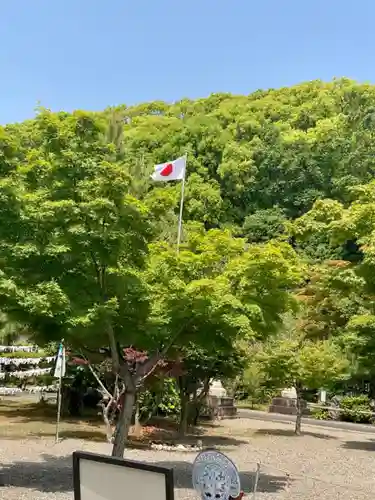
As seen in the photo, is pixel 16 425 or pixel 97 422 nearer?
pixel 16 425

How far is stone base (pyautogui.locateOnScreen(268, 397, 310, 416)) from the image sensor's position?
29.5 m

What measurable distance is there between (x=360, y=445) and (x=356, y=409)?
7.87 meters

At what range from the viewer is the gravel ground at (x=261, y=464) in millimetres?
10984

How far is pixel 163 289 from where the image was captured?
1055cm

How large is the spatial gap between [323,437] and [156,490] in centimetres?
1948

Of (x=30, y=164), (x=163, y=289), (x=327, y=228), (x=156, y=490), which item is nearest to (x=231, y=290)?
(x=163, y=289)

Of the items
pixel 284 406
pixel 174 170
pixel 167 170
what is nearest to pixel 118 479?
pixel 174 170

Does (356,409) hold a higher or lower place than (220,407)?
higher

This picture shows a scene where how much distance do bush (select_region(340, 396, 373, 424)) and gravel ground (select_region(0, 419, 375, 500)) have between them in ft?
15.9

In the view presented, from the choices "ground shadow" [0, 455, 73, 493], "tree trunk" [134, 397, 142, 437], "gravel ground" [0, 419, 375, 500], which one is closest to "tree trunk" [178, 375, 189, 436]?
"gravel ground" [0, 419, 375, 500]

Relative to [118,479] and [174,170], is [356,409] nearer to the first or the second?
[174,170]

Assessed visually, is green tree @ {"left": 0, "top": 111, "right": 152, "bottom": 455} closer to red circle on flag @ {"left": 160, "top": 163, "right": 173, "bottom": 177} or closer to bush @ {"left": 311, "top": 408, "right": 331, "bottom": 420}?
red circle on flag @ {"left": 160, "top": 163, "right": 173, "bottom": 177}

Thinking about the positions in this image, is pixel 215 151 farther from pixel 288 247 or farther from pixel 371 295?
pixel 288 247

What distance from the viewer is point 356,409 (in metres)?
27.8
